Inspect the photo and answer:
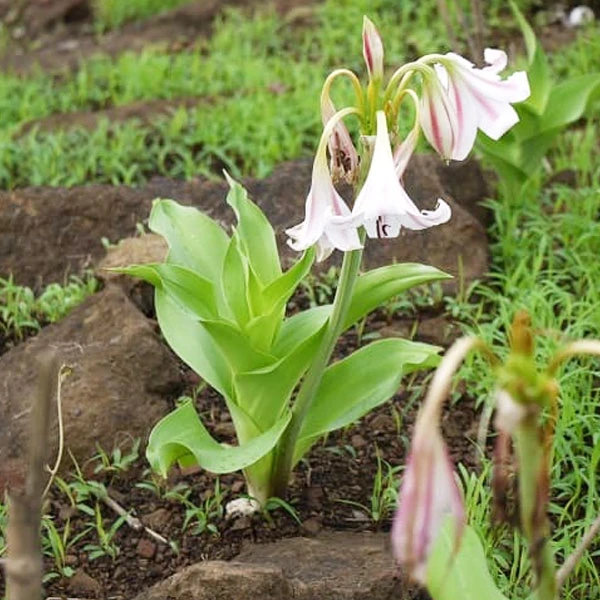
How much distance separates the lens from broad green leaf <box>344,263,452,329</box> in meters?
2.58

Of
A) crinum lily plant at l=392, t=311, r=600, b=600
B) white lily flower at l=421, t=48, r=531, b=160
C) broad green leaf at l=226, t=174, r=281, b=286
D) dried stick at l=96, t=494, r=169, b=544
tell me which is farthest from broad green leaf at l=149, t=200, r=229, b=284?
crinum lily plant at l=392, t=311, r=600, b=600

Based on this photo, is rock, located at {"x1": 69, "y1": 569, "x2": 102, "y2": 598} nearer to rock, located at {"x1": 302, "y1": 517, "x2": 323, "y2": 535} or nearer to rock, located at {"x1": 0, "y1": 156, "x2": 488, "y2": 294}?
rock, located at {"x1": 302, "y1": 517, "x2": 323, "y2": 535}

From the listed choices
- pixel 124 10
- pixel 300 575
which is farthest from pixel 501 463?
pixel 124 10

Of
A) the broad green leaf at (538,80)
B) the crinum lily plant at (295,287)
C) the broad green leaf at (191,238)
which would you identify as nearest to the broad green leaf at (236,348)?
the crinum lily plant at (295,287)

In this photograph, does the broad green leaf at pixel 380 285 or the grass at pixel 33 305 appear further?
the grass at pixel 33 305

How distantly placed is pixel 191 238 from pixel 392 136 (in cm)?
74

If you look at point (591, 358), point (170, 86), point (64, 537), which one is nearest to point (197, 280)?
point (64, 537)

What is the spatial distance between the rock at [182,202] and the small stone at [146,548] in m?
1.11

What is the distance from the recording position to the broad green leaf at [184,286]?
254 cm

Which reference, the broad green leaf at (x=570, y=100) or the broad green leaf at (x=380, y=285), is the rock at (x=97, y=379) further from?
the broad green leaf at (x=570, y=100)

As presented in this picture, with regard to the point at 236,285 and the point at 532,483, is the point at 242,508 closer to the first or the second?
the point at 236,285

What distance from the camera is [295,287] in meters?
2.61

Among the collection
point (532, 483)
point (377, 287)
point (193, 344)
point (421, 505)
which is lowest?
point (193, 344)

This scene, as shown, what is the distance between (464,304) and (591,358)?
48cm
